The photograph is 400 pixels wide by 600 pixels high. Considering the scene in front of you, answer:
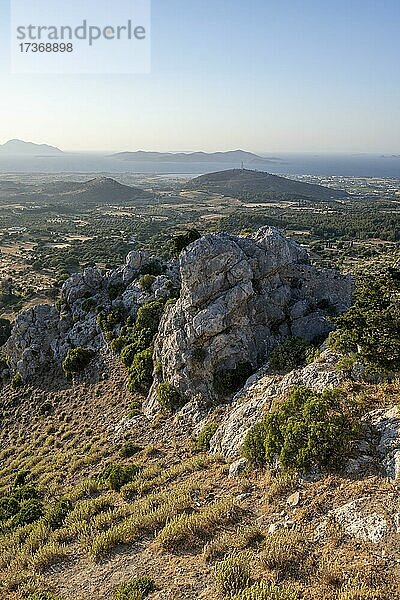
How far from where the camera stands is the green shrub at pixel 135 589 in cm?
1080

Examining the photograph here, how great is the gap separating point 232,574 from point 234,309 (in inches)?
613

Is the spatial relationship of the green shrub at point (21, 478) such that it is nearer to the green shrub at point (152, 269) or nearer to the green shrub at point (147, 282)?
the green shrub at point (147, 282)

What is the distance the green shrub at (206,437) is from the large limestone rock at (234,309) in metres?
2.79

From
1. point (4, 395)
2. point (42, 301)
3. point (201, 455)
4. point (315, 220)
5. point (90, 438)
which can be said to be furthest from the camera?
point (315, 220)

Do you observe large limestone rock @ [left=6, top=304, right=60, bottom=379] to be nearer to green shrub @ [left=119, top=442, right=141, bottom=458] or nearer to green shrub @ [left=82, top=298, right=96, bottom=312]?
green shrub @ [left=82, top=298, right=96, bottom=312]

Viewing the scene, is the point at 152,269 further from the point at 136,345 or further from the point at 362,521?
the point at 362,521

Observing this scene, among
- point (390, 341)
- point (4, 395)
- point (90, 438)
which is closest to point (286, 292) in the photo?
point (390, 341)

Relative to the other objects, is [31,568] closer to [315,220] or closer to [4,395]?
[4,395]

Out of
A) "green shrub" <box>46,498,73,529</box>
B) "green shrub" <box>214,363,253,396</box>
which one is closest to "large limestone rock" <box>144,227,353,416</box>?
"green shrub" <box>214,363,253,396</box>

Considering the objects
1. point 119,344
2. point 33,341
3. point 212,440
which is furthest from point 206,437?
point 33,341

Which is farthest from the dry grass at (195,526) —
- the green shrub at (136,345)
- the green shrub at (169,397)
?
the green shrub at (136,345)

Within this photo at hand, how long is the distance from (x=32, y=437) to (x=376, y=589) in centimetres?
2378

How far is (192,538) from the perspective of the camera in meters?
12.5

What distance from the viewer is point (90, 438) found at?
25422 millimetres
